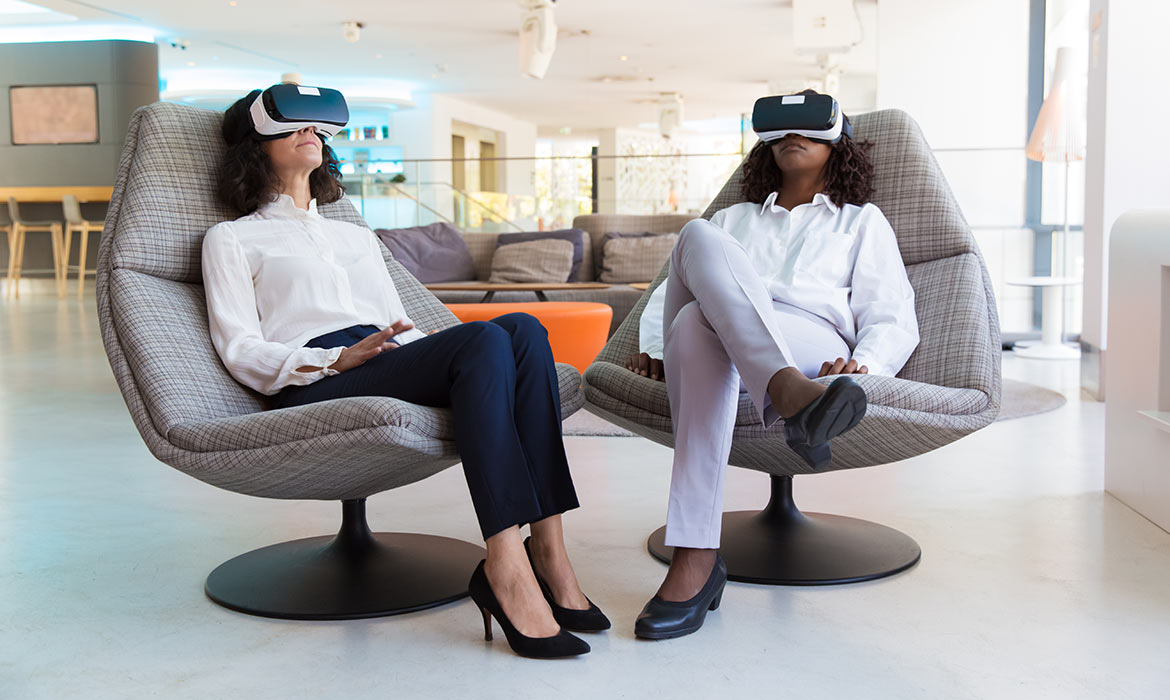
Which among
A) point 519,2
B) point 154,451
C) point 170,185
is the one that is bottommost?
point 154,451

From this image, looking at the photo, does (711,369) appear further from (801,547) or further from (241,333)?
(241,333)

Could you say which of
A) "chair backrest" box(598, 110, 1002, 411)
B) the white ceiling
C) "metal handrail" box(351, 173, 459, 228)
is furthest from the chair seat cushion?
Answer: the white ceiling

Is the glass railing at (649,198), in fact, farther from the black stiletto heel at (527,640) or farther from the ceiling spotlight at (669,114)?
the black stiletto heel at (527,640)

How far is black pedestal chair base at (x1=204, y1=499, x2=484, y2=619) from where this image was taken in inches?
77.9

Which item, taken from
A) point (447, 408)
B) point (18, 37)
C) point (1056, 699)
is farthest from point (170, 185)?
point (18, 37)

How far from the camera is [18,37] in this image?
12898mm

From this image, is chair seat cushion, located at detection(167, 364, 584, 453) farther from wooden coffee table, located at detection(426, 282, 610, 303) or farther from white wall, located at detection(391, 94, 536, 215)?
white wall, located at detection(391, 94, 536, 215)

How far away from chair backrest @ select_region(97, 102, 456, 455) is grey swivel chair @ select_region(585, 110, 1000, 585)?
0.77m

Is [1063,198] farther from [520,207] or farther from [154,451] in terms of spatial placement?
[154,451]

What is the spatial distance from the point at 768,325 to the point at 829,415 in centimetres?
24

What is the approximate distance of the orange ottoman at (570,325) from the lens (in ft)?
14.1

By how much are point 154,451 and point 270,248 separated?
482 mm

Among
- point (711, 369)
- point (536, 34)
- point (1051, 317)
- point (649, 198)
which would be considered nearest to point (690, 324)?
point (711, 369)

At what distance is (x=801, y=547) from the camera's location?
7.46 feet
